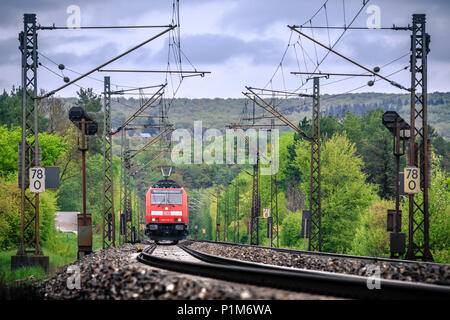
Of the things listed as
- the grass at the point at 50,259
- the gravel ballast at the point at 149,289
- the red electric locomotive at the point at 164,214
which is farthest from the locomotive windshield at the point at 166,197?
the gravel ballast at the point at 149,289

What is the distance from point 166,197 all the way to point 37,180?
16.5m

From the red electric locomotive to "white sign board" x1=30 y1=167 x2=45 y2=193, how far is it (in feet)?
52.3

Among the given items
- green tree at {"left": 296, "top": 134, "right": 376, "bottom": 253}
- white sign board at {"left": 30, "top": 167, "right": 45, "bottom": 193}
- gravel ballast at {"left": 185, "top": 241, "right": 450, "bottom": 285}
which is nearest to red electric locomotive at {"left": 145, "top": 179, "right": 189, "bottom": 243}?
white sign board at {"left": 30, "top": 167, "right": 45, "bottom": 193}

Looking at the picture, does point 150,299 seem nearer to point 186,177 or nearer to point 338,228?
point 338,228

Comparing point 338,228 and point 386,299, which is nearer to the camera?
point 386,299

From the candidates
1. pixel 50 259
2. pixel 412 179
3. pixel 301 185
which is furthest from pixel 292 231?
pixel 412 179

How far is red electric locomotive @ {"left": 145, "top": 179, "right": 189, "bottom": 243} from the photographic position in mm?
39500

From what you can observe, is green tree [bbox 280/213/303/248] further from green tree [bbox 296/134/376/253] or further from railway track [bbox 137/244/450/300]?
railway track [bbox 137/244/450/300]

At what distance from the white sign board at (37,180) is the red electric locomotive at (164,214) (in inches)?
628

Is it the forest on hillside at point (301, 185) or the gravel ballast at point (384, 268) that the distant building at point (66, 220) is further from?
the gravel ballast at point (384, 268)

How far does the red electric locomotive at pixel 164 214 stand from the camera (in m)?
39.5

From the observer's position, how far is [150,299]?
28.7ft
